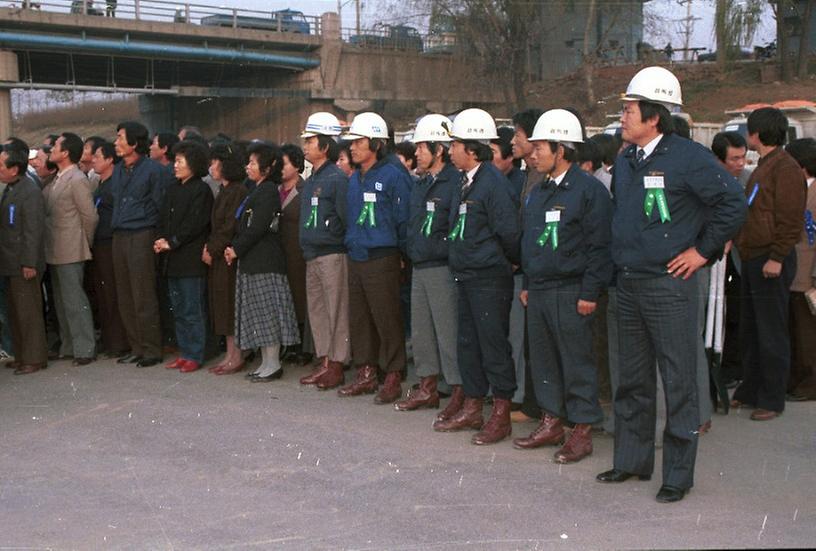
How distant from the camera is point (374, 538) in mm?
5090

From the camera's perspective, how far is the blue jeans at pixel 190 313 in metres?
9.43

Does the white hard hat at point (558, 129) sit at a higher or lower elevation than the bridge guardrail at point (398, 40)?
lower

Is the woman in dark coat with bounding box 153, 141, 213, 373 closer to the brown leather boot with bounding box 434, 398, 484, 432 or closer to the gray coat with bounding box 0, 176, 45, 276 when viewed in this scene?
the gray coat with bounding box 0, 176, 45, 276

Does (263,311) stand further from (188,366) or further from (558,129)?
(558,129)

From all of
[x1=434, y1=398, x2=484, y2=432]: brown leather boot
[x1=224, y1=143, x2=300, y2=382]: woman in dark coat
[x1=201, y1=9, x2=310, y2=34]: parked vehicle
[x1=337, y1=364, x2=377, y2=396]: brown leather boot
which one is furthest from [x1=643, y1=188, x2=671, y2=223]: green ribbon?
[x1=201, y1=9, x2=310, y2=34]: parked vehicle

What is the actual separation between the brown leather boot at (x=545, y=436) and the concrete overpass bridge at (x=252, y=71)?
32.3 metres

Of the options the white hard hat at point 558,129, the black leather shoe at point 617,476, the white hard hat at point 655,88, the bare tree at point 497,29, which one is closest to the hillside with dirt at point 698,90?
the bare tree at point 497,29

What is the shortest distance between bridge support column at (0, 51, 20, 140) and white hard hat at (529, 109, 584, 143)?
103 feet

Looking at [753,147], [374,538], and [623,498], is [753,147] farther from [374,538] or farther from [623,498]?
[374,538]

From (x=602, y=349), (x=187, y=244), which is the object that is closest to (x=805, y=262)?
(x=602, y=349)

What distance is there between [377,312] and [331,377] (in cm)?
85

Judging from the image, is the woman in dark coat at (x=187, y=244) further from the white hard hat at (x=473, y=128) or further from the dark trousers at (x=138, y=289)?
the white hard hat at (x=473, y=128)

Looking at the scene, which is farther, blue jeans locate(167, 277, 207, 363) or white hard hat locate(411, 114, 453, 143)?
blue jeans locate(167, 277, 207, 363)

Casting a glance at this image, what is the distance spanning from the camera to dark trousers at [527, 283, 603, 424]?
642 cm
